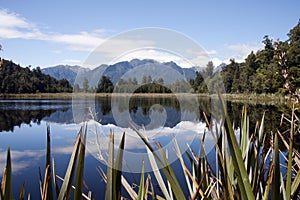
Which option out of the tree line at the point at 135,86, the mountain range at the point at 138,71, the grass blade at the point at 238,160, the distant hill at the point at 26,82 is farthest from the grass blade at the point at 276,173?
the distant hill at the point at 26,82

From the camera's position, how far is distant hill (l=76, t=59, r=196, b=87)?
69.5 inches

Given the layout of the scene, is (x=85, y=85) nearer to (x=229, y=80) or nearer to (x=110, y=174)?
(x=110, y=174)

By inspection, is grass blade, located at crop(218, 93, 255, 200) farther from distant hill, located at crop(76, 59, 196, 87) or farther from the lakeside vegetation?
distant hill, located at crop(76, 59, 196, 87)

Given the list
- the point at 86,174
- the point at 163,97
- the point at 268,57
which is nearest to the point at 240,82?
the point at 268,57

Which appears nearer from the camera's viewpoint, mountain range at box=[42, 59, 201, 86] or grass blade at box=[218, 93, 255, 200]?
grass blade at box=[218, 93, 255, 200]

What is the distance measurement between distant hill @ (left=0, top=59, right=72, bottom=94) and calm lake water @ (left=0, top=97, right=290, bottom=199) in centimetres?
4703

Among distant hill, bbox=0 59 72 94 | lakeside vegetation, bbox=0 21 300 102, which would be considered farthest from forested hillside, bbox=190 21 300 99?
distant hill, bbox=0 59 72 94

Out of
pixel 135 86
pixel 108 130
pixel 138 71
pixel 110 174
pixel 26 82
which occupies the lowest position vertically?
pixel 108 130

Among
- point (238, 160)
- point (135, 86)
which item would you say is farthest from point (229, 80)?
point (238, 160)

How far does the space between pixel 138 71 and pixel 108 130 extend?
1.54 ft

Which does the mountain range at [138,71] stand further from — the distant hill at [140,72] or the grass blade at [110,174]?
the grass blade at [110,174]

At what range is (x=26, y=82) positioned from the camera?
218 ft

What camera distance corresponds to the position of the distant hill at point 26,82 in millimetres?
62097

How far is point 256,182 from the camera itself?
1162mm
